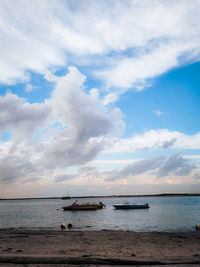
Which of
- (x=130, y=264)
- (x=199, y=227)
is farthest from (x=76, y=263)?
(x=199, y=227)

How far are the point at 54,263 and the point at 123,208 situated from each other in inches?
2772

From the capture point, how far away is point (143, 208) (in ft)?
244

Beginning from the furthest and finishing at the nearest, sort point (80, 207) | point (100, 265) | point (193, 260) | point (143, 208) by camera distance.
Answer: point (143, 208)
point (80, 207)
point (193, 260)
point (100, 265)

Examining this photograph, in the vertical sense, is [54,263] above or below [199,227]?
above

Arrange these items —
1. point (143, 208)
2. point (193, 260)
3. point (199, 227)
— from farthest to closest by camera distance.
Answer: point (143, 208) → point (199, 227) → point (193, 260)

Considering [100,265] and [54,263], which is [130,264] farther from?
[54,263]

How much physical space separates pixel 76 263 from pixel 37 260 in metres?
1.44

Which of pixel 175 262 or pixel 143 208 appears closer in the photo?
pixel 175 262

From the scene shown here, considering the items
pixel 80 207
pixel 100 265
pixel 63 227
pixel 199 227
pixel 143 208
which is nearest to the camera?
pixel 100 265

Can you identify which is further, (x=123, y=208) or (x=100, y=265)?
(x=123, y=208)

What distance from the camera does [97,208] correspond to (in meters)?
70.2

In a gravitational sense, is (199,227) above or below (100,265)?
below

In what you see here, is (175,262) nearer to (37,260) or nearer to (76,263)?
(76,263)

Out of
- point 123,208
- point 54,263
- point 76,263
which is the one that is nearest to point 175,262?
point 76,263
